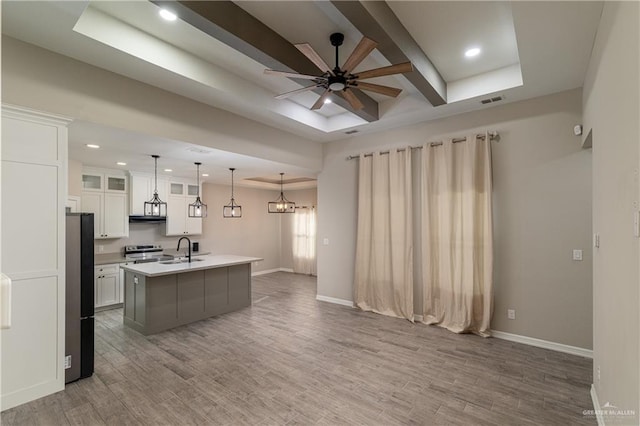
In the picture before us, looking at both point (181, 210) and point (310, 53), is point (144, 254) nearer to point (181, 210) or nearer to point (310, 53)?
point (181, 210)

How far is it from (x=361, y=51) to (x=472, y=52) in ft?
5.56

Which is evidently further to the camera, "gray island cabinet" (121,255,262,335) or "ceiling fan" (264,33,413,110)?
"gray island cabinet" (121,255,262,335)

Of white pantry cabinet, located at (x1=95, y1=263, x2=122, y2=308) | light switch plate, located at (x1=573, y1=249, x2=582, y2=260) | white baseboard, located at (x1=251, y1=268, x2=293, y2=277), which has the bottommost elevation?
white baseboard, located at (x1=251, y1=268, x2=293, y2=277)

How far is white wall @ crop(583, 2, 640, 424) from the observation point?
1.71m

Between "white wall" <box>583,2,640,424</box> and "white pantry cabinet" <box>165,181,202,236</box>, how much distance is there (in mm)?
7037

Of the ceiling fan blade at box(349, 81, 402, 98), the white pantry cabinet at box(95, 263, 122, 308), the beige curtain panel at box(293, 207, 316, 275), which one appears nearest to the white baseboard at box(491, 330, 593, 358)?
the ceiling fan blade at box(349, 81, 402, 98)

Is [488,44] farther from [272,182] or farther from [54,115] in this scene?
[272,182]

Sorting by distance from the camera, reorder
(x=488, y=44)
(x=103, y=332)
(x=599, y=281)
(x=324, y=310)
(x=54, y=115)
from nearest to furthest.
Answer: (x=599, y=281) < (x=54, y=115) < (x=488, y=44) < (x=103, y=332) < (x=324, y=310)

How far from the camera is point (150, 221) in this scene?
6789mm

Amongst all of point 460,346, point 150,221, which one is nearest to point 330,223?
→ point 460,346

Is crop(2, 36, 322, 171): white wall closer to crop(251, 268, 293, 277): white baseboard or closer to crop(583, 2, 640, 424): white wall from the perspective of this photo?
crop(583, 2, 640, 424): white wall

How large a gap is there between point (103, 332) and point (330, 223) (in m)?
3.96

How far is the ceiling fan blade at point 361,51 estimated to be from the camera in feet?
8.41

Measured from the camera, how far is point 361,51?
2.68 meters
